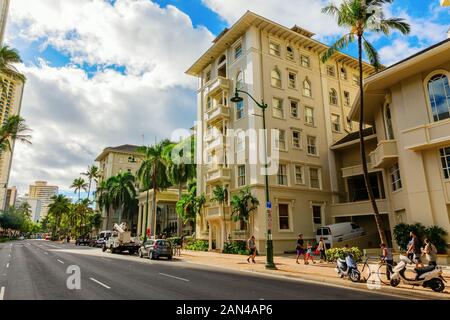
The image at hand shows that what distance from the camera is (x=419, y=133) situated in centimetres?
1862

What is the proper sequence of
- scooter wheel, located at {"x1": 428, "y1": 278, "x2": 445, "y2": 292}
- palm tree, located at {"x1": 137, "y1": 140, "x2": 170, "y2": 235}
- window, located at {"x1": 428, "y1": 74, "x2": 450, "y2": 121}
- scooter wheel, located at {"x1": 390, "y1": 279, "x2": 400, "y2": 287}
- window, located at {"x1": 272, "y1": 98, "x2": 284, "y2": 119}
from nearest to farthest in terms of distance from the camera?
scooter wheel, located at {"x1": 428, "y1": 278, "x2": 445, "y2": 292} < scooter wheel, located at {"x1": 390, "y1": 279, "x2": 400, "y2": 287} < window, located at {"x1": 428, "y1": 74, "x2": 450, "y2": 121} < window, located at {"x1": 272, "y1": 98, "x2": 284, "y2": 119} < palm tree, located at {"x1": 137, "y1": 140, "x2": 170, "y2": 235}

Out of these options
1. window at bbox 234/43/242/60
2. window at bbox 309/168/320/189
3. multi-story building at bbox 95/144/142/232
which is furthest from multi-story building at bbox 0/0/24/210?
window at bbox 309/168/320/189

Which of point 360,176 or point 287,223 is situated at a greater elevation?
point 360,176

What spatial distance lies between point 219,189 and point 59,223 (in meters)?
90.5

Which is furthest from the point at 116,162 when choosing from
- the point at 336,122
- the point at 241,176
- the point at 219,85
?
the point at 336,122

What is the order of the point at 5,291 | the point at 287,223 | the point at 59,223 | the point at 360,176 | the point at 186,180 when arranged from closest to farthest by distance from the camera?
the point at 5,291, the point at 287,223, the point at 360,176, the point at 186,180, the point at 59,223

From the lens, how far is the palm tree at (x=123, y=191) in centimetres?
6469

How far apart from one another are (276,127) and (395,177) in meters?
12.3

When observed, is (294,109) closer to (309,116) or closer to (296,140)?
(309,116)

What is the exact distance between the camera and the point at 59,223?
102 metres

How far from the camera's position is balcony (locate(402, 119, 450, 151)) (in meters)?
17.6

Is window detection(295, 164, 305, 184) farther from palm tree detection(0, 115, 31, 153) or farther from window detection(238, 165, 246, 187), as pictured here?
palm tree detection(0, 115, 31, 153)
